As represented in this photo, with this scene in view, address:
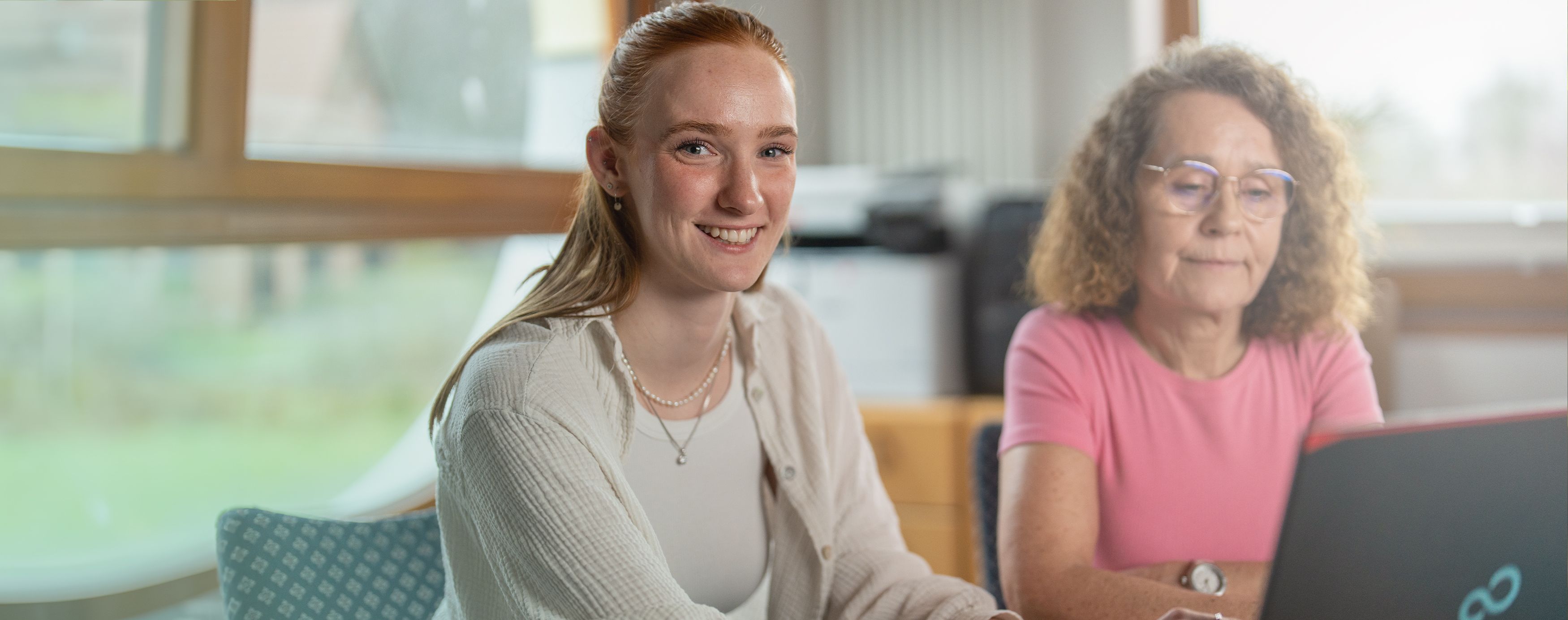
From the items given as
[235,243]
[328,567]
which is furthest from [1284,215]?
[235,243]

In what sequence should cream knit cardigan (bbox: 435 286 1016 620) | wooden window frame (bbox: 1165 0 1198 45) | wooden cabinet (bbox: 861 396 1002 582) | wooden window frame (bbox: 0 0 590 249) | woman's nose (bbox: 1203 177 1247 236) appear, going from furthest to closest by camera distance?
wooden window frame (bbox: 1165 0 1198 45) < wooden cabinet (bbox: 861 396 1002 582) < wooden window frame (bbox: 0 0 590 249) < woman's nose (bbox: 1203 177 1247 236) < cream knit cardigan (bbox: 435 286 1016 620)

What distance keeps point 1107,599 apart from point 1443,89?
2117 millimetres

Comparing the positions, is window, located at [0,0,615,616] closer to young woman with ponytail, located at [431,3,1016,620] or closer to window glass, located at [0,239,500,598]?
window glass, located at [0,239,500,598]

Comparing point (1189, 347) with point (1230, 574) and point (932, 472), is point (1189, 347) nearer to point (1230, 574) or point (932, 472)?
point (1230, 574)

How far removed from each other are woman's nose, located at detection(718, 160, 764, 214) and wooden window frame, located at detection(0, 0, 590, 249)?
245 mm

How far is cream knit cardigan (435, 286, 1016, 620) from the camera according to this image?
84 cm

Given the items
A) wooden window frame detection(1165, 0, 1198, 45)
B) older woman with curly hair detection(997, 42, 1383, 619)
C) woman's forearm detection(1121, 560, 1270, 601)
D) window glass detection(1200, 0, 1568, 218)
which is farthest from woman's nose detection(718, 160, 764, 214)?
wooden window frame detection(1165, 0, 1198, 45)

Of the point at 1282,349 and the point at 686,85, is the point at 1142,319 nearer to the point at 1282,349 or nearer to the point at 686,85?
the point at 1282,349

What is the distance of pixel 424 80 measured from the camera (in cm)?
208

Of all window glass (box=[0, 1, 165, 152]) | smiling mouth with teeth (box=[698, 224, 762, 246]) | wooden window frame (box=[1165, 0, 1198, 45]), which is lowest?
smiling mouth with teeth (box=[698, 224, 762, 246])

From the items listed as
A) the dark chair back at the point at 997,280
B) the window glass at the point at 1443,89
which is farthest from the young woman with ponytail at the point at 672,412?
the window glass at the point at 1443,89

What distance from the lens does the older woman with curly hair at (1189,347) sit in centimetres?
107

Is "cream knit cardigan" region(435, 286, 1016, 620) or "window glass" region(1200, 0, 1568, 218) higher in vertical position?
"window glass" region(1200, 0, 1568, 218)

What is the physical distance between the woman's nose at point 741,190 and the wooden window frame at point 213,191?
24 centimetres
